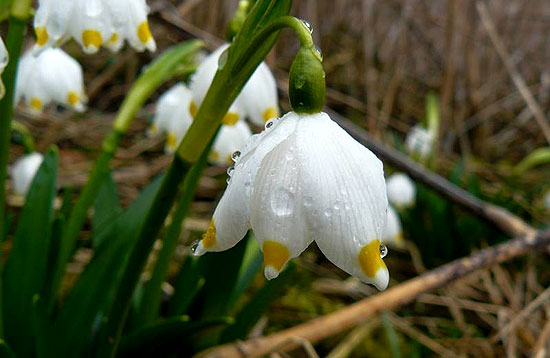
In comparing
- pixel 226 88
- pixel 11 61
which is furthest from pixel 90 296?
pixel 226 88

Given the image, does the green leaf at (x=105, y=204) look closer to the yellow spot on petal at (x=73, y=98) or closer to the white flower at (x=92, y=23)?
the yellow spot on petal at (x=73, y=98)

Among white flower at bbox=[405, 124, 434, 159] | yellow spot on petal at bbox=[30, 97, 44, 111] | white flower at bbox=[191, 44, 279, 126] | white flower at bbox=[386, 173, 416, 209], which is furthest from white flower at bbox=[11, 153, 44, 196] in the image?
white flower at bbox=[405, 124, 434, 159]

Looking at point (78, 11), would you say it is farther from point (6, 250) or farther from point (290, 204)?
point (6, 250)

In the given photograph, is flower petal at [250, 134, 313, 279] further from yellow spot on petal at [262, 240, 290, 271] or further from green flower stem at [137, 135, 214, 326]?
green flower stem at [137, 135, 214, 326]

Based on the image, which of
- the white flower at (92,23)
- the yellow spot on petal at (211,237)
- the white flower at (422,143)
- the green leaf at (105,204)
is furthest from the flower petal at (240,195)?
the white flower at (422,143)

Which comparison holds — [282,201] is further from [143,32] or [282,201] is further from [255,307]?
[255,307]

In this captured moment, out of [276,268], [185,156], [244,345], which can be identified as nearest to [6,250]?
[244,345]

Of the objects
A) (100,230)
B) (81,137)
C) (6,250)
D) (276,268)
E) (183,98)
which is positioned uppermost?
(81,137)
